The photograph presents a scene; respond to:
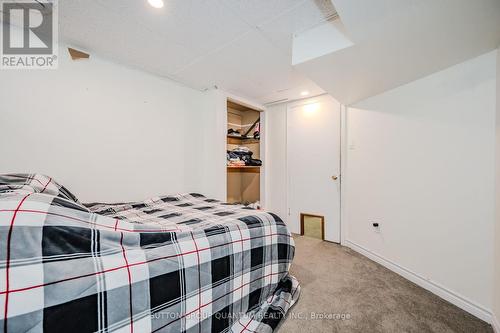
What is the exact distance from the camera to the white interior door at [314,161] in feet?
9.25

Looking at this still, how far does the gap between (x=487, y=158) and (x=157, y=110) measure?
3028 millimetres

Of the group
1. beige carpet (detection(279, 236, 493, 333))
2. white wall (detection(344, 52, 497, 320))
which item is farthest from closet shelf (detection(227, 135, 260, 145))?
beige carpet (detection(279, 236, 493, 333))

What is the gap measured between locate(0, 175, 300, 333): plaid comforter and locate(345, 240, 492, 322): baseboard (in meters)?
1.20

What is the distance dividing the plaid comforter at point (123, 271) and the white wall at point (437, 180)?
1271mm

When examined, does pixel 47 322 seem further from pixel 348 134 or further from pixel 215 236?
pixel 348 134

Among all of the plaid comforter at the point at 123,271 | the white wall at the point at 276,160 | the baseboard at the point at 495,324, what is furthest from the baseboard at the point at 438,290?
the white wall at the point at 276,160

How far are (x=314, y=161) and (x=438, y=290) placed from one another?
1869 millimetres

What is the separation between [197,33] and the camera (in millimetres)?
1626

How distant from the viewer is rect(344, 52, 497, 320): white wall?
4.51 feet

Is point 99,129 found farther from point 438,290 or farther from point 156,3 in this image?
point 438,290

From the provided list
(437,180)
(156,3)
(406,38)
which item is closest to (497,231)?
(437,180)

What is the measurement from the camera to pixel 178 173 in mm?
2619

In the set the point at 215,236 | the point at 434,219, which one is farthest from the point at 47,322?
the point at 434,219

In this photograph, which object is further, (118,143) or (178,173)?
(178,173)
